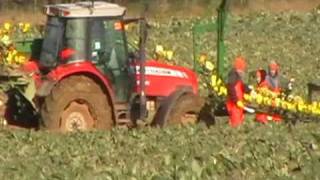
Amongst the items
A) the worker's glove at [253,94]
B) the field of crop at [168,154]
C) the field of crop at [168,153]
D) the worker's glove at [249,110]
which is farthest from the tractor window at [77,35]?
the worker's glove at [253,94]

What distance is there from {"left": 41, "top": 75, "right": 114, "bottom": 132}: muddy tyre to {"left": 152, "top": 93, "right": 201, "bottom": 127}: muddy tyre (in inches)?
32.0

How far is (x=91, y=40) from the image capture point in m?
15.2

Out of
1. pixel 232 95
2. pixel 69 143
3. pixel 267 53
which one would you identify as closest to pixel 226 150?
pixel 69 143

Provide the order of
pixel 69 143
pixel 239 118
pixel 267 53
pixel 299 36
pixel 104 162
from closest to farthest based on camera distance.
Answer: pixel 104 162
pixel 69 143
pixel 239 118
pixel 267 53
pixel 299 36

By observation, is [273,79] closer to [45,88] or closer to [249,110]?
[249,110]

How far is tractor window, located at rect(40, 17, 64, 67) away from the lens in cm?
1530

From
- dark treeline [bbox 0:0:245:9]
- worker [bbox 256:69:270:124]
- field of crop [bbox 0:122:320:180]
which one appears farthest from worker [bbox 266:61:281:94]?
dark treeline [bbox 0:0:245:9]

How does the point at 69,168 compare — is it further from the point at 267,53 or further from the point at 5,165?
the point at 267,53

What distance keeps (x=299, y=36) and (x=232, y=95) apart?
45.3 feet

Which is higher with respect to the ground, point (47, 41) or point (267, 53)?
point (47, 41)

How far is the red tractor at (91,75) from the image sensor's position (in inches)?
587

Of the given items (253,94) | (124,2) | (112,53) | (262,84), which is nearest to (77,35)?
(112,53)

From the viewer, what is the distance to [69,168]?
390 inches

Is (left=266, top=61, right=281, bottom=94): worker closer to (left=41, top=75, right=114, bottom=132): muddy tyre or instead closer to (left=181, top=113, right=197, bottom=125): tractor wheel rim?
(left=181, top=113, right=197, bottom=125): tractor wheel rim
